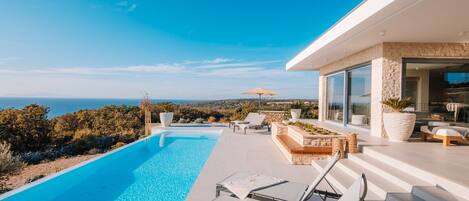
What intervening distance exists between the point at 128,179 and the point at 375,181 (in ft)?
15.0

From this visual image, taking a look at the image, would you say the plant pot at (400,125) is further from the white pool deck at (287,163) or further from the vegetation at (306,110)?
the vegetation at (306,110)

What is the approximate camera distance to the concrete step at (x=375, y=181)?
4175mm

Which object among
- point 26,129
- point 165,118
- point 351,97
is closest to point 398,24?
point 351,97

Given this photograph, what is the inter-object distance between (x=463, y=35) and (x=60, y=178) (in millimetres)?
9470

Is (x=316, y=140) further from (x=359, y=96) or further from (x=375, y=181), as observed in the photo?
(x=359, y=96)

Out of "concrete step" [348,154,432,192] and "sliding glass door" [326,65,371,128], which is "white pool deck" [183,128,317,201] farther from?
"sliding glass door" [326,65,371,128]

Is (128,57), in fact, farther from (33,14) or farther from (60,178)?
(60,178)

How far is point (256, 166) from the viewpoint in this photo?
6.28 metres

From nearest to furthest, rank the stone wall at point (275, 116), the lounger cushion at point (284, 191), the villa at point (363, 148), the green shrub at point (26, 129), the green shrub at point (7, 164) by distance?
the lounger cushion at point (284, 191), the villa at point (363, 148), the green shrub at point (7, 164), the green shrub at point (26, 129), the stone wall at point (275, 116)

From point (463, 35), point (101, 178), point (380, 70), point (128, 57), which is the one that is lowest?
point (101, 178)

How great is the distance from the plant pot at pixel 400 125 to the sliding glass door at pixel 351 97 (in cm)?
193

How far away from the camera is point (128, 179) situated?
6.09 meters

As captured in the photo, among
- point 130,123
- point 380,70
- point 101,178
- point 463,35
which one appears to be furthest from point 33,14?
point 463,35

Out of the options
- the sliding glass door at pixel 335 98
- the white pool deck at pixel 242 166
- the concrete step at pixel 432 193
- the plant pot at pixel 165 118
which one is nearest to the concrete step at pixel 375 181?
the concrete step at pixel 432 193
